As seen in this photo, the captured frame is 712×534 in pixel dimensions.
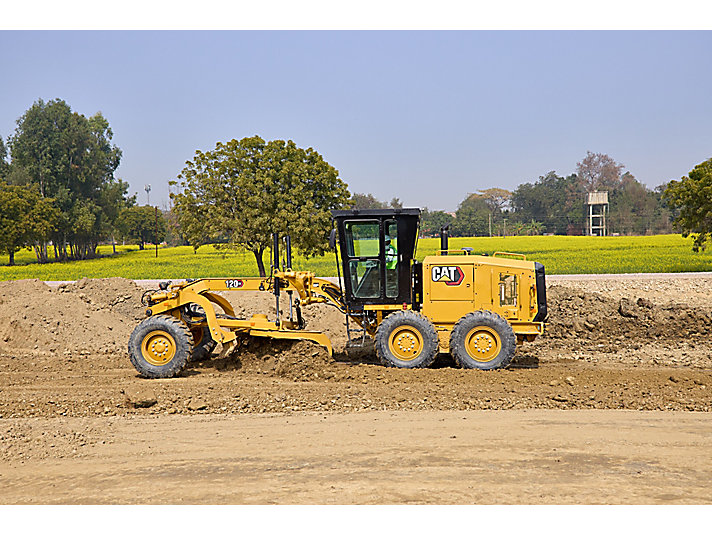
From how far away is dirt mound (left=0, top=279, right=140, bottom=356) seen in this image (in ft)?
46.1

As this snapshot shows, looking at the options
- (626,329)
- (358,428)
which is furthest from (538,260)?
(358,428)

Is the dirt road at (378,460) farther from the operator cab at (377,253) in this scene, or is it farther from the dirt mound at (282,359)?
the operator cab at (377,253)

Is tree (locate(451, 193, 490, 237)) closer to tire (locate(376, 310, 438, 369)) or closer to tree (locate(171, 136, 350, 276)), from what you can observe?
tree (locate(171, 136, 350, 276))

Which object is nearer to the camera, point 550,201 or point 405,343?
point 405,343

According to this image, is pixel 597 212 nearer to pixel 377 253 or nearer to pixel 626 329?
pixel 626 329

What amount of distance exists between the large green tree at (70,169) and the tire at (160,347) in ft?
147

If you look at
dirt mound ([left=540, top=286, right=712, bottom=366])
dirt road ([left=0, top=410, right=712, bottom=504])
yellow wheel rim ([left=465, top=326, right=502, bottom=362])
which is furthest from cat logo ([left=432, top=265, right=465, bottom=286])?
dirt mound ([left=540, top=286, right=712, bottom=366])

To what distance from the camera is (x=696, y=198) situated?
26219mm

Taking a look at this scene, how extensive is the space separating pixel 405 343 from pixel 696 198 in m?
21.4

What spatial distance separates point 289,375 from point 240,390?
1168 mm

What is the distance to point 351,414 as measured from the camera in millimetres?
7770

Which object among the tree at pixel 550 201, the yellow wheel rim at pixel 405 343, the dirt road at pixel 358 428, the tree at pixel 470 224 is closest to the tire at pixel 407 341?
the yellow wheel rim at pixel 405 343

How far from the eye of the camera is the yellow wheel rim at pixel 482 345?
10023 millimetres

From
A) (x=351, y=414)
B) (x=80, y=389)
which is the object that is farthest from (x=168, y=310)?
(x=351, y=414)
